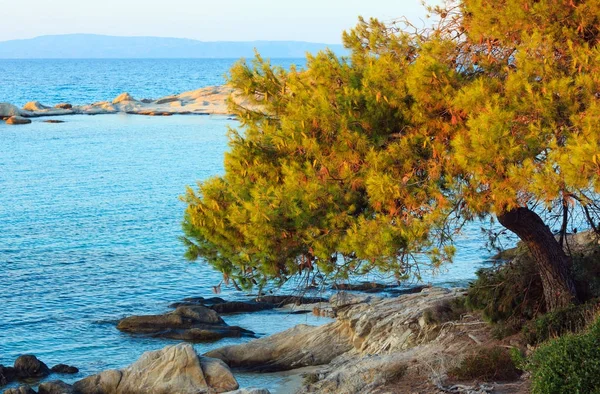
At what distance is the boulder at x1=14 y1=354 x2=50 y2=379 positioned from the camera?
21.1 meters

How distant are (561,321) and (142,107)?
311ft

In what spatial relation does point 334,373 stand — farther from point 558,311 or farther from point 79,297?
point 79,297

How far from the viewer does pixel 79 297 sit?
28406mm

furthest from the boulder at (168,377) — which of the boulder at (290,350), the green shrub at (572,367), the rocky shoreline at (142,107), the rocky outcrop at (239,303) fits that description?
the rocky shoreline at (142,107)

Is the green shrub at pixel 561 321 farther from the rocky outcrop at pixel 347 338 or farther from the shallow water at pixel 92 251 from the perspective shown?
the shallow water at pixel 92 251

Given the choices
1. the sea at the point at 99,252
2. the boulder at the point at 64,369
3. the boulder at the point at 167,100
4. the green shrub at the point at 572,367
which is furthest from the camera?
the boulder at the point at 167,100

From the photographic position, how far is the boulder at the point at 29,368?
69.3 feet

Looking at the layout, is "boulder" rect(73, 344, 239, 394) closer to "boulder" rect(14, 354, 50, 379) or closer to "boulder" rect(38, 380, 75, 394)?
"boulder" rect(38, 380, 75, 394)

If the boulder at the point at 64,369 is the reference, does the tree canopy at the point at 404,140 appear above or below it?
above

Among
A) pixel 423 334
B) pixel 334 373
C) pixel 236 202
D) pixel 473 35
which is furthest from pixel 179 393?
pixel 473 35

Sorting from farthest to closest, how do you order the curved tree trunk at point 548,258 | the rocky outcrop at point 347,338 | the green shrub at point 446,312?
the rocky outcrop at point 347,338 → the green shrub at point 446,312 → the curved tree trunk at point 548,258

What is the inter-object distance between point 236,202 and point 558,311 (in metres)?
5.81

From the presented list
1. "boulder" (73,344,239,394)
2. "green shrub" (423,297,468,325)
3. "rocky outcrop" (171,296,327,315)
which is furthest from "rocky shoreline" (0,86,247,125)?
"green shrub" (423,297,468,325)

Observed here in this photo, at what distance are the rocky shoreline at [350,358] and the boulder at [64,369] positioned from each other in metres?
1.36
